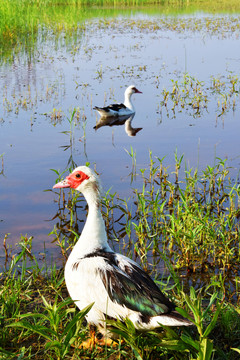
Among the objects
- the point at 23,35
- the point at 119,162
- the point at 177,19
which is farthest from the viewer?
the point at 177,19

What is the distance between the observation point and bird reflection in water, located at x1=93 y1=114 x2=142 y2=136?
32.5 ft

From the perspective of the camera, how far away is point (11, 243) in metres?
5.64

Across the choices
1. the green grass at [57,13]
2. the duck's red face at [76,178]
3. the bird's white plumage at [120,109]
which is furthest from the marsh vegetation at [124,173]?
the duck's red face at [76,178]

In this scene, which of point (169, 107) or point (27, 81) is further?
point (27, 81)

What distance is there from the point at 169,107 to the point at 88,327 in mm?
7936

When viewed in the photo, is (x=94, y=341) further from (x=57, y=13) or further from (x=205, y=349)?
(x=57, y=13)

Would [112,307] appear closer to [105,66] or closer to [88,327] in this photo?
[88,327]

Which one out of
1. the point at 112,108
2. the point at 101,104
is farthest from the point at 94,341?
the point at 101,104

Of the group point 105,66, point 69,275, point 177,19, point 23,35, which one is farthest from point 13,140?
point 177,19

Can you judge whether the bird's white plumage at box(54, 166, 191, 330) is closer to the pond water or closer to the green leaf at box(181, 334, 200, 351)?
Answer: the green leaf at box(181, 334, 200, 351)

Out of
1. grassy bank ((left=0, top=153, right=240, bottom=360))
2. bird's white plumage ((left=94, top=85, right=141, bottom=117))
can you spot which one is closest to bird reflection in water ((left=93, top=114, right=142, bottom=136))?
bird's white plumage ((left=94, top=85, right=141, bottom=117))

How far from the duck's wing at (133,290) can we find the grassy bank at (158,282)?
0.53 ft

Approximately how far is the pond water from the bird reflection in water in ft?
0.39

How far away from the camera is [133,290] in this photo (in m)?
3.35
